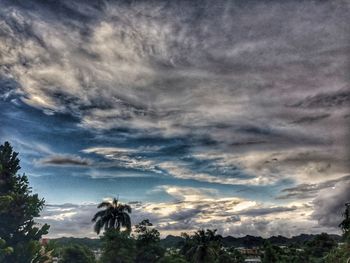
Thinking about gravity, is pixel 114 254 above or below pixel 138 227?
below

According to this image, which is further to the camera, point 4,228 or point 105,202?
point 105,202

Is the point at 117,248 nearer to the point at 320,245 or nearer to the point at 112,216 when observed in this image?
the point at 112,216

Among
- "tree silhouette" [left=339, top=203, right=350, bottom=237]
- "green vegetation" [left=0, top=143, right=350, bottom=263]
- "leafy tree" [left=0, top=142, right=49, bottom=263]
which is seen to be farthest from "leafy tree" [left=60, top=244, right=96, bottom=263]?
"tree silhouette" [left=339, top=203, right=350, bottom=237]

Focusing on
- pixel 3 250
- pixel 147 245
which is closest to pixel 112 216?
pixel 147 245

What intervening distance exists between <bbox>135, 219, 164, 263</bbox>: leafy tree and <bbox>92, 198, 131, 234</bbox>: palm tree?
4440 millimetres

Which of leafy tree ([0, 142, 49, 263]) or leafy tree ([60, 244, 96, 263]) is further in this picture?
leafy tree ([60, 244, 96, 263])

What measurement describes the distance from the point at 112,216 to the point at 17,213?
26.5 meters

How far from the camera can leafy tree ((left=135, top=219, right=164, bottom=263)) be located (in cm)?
5831

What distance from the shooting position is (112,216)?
6531 cm

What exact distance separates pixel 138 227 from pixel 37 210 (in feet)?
70.9

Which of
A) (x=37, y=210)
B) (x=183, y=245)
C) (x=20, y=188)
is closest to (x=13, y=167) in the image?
(x=20, y=188)

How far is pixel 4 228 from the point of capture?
4041cm

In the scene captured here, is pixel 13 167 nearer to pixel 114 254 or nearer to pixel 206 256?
pixel 114 254

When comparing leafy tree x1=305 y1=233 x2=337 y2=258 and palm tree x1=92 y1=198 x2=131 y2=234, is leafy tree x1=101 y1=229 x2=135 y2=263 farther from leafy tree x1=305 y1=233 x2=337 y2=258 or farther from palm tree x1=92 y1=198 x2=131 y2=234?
leafy tree x1=305 y1=233 x2=337 y2=258
